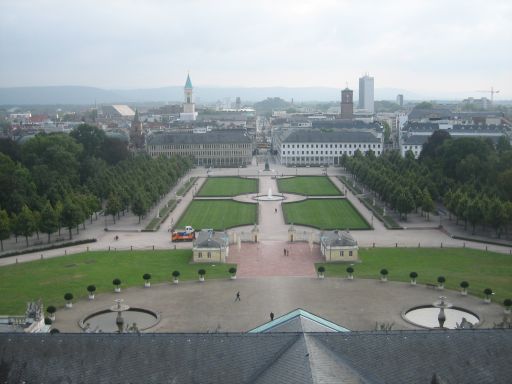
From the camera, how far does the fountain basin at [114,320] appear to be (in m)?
42.2

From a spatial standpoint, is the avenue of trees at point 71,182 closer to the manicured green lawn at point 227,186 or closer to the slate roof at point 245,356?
the manicured green lawn at point 227,186

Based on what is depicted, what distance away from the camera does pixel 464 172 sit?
95.5 m

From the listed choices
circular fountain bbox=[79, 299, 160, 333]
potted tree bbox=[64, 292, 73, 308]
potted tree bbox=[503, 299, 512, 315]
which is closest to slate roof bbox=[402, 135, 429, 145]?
potted tree bbox=[503, 299, 512, 315]

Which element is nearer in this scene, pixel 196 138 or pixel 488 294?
pixel 488 294

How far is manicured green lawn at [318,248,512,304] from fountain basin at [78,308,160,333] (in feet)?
59.2

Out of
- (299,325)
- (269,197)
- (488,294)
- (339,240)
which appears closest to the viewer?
(299,325)

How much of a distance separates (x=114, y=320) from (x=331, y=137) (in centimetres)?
11696

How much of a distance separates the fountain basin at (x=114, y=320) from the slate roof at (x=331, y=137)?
4427 inches

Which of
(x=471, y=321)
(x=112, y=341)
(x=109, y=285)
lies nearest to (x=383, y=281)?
(x=471, y=321)

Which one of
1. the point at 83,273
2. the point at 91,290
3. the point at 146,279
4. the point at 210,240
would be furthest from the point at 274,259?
the point at 91,290

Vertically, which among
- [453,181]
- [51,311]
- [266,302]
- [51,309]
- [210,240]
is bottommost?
[266,302]

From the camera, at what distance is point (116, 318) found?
43.3 meters

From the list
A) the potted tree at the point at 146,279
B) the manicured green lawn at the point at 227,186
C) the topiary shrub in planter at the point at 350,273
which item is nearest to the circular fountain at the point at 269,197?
the manicured green lawn at the point at 227,186

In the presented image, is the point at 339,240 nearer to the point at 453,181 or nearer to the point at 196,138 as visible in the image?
the point at 453,181
